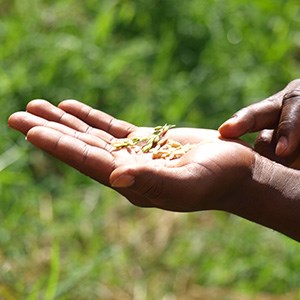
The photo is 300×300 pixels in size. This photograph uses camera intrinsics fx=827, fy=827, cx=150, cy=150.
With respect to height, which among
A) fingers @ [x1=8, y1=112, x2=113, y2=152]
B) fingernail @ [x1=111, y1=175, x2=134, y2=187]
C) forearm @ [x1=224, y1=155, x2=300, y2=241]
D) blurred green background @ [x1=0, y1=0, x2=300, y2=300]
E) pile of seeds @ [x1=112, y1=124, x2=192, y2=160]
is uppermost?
fingernail @ [x1=111, y1=175, x2=134, y2=187]

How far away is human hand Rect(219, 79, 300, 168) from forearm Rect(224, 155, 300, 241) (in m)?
0.13

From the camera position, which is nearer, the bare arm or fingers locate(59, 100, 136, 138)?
the bare arm

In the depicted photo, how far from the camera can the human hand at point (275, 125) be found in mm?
2578

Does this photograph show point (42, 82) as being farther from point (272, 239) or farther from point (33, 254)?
point (272, 239)

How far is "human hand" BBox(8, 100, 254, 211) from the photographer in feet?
7.00

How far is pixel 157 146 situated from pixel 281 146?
1.27 ft

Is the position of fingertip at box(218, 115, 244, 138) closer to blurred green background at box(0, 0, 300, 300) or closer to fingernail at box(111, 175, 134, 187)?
fingernail at box(111, 175, 134, 187)

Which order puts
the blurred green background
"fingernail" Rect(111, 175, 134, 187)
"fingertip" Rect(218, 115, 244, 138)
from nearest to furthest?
"fingernail" Rect(111, 175, 134, 187) < "fingertip" Rect(218, 115, 244, 138) < the blurred green background

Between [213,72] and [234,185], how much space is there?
2647 mm

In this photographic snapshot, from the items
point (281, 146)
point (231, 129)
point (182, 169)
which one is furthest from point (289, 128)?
point (182, 169)

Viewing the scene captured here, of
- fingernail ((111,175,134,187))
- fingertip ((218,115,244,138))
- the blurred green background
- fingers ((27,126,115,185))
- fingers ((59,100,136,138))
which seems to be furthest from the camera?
the blurred green background

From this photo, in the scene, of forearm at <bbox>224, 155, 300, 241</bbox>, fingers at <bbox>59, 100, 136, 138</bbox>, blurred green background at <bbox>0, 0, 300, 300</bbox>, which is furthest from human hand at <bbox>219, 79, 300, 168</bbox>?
blurred green background at <bbox>0, 0, 300, 300</bbox>

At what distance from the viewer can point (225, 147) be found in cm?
238

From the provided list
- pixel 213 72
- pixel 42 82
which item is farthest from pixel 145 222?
pixel 213 72
